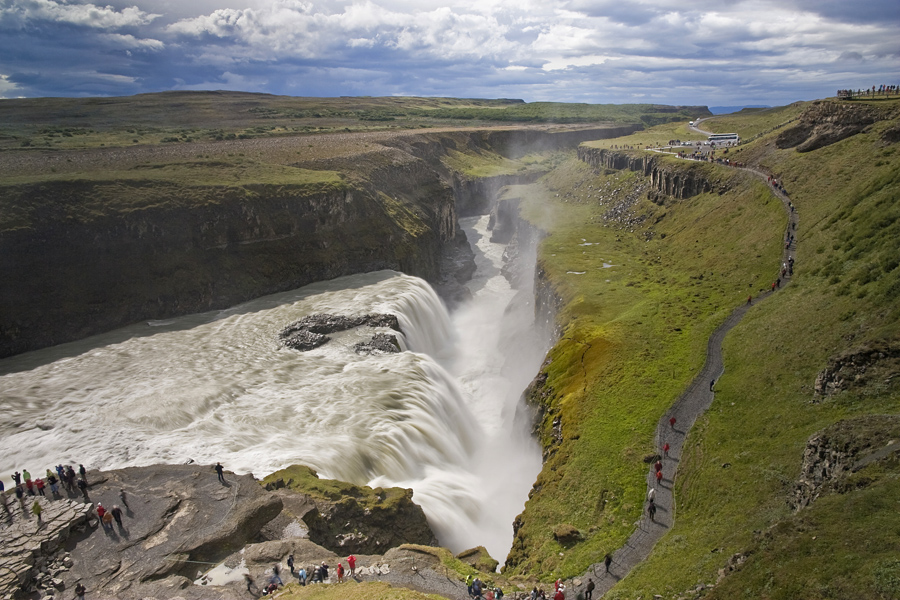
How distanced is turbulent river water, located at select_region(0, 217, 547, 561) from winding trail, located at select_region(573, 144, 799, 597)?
1032 centimetres

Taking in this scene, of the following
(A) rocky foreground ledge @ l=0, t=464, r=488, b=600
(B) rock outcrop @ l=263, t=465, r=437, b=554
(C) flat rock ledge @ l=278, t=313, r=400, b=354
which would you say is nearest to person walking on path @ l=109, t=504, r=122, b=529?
(A) rocky foreground ledge @ l=0, t=464, r=488, b=600

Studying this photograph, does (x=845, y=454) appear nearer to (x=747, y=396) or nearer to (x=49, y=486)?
(x=747, y=396)

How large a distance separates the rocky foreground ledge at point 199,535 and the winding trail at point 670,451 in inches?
277

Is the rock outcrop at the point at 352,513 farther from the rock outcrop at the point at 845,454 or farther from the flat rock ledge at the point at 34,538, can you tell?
the rock outcrop at the point at 845,454

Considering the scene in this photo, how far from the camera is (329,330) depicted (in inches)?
2163

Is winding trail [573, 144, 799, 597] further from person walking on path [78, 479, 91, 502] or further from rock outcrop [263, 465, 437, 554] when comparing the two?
person walking on path [78, 479, 91, 502]

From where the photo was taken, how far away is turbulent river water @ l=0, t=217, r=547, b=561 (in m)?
35.0

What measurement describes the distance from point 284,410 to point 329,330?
1487 centimetres

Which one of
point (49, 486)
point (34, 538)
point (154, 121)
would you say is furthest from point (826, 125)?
point (154, 121)

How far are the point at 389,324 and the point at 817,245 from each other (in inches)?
1562

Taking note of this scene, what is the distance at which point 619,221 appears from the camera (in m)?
94.3

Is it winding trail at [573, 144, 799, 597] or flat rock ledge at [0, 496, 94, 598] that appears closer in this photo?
flat rock ledge at [0, 496, 94, 598]

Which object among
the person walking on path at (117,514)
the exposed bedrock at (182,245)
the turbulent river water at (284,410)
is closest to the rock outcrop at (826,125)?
the turbulent river water at (284,410)

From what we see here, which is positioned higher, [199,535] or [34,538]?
[34,538]
